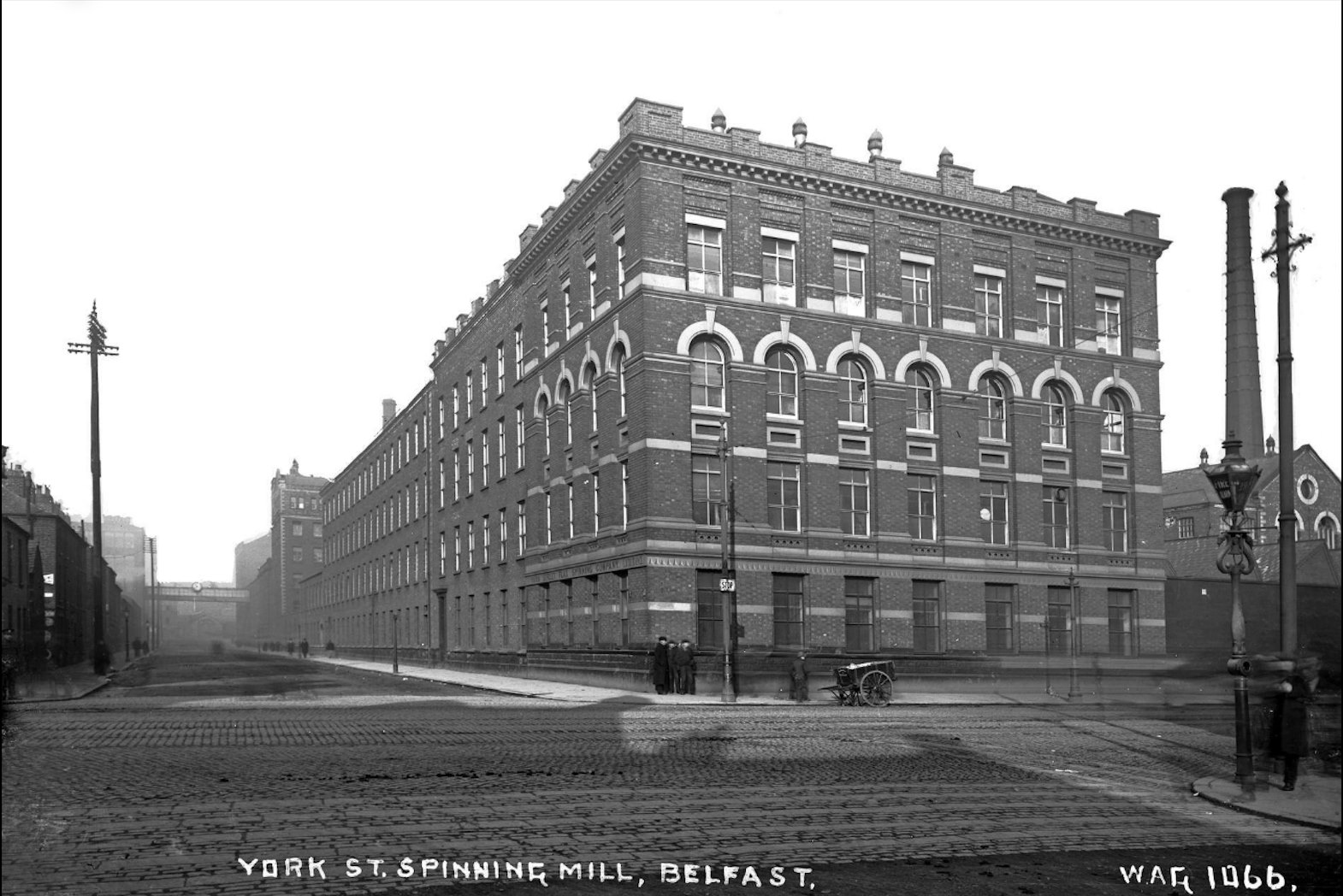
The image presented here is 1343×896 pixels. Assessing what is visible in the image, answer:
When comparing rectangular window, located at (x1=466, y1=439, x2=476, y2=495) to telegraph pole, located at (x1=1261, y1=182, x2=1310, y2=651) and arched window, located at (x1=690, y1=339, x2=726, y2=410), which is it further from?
telegraph pole, located at (x1=1261, y1=182, x2=1310, y2=651)

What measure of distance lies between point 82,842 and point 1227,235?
5377 cm

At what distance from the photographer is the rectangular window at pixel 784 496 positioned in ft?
124

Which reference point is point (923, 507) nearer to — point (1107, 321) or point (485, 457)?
point (1107, 321)

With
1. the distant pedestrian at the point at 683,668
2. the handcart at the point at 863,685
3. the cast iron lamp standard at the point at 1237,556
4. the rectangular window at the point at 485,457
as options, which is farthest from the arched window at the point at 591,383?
the cast iron lamp standard at the point at 1237,556

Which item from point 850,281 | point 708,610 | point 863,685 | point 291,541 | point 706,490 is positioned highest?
point 850,281

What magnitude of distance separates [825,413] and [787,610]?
6.71m

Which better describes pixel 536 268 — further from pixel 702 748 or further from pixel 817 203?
pixel 702 748

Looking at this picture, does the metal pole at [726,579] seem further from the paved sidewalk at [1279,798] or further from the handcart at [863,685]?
the paved sidewalk at [1279,798]

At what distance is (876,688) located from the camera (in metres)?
31.0

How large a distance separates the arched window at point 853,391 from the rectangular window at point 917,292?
2628 mm

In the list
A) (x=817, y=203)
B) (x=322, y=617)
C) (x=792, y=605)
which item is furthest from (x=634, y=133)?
(x=322, y=617)

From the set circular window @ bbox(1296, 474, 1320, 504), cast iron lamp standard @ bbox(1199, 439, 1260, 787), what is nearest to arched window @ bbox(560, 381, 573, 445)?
cast iron lamp standard @ bbox(1199, 439, 1260, 787)

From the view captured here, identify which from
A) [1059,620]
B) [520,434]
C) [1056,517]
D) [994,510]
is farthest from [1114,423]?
[520,434]

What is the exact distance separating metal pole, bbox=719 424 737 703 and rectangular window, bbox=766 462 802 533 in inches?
79.8
